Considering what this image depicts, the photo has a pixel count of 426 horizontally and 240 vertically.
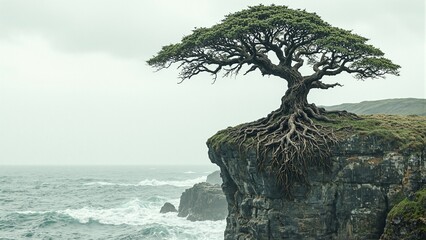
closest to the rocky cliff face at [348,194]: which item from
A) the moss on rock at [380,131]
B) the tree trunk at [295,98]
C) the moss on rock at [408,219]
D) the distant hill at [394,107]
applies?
the moss on rock at [380,131]

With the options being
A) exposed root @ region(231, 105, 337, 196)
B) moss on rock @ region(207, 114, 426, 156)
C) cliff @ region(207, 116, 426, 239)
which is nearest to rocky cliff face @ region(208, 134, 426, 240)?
cliff @ region(207, 116, 426, 239)

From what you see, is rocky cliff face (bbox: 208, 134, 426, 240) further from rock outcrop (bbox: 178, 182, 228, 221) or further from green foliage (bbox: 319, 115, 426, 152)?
rock outcrop (bbox: 178, 182, 228, 221)

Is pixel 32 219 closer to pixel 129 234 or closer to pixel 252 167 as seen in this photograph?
pixel 129 234

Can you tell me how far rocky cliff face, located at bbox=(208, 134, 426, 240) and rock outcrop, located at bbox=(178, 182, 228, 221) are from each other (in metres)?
39.6

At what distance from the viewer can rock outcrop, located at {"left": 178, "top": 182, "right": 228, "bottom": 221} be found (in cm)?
6624

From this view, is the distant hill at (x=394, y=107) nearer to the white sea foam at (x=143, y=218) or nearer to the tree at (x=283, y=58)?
the white sea foam at (x=143, y=218)

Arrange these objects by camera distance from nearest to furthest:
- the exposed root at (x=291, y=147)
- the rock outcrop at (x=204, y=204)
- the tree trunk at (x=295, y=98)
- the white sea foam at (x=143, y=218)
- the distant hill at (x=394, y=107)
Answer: the exposed root at (x=291, y=147) < the tree trunk at (x=295, y=98) < the white sea foam at (x=143, y=218) < the rock outcrop at (x=204, y=204) < the distant hill at (x=394, y=107)

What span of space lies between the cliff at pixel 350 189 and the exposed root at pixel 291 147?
0.52 meters

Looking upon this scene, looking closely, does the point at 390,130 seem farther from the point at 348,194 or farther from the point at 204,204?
the point at 204,204

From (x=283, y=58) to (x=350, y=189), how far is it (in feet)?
39.7

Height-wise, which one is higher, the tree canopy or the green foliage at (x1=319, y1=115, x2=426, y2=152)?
the tree canopy

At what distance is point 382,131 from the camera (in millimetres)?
26875

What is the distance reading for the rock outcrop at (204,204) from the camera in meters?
66.2

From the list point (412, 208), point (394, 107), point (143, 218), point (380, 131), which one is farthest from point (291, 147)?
point (394, 107)
